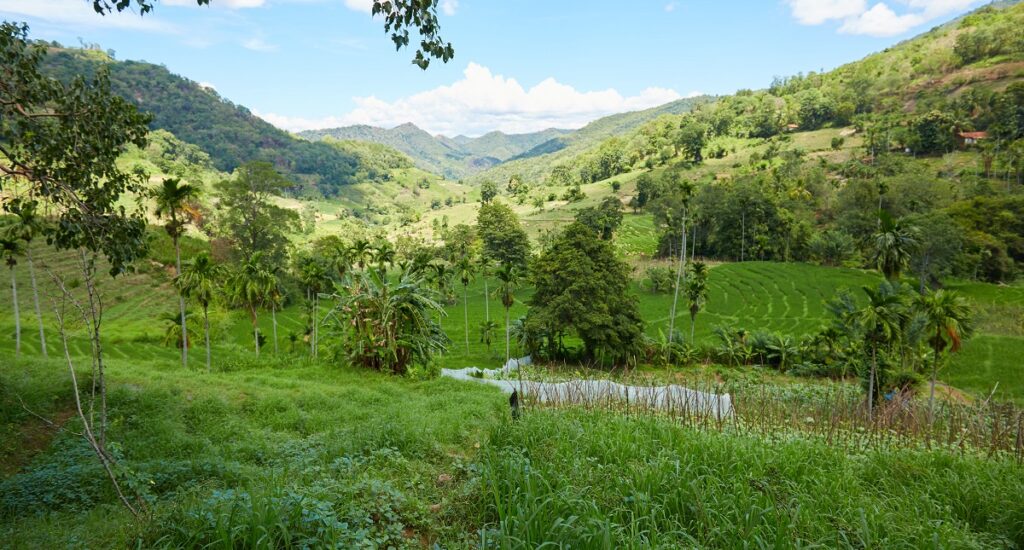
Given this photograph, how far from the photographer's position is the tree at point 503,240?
7506cm

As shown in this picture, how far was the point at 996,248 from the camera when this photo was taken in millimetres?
→ 56812

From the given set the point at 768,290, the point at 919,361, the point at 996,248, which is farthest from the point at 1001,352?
the point at 996,248

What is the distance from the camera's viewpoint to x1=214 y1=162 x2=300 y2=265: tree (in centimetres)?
4584

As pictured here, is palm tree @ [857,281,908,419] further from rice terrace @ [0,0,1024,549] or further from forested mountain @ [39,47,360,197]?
forested mountain @ [39,47,360,197]

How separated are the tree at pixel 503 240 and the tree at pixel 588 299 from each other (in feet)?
117

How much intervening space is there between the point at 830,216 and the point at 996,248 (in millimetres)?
26543

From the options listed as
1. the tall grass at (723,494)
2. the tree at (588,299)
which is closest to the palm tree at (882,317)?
the tree at (588,299)

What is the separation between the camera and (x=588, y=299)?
1362 inches

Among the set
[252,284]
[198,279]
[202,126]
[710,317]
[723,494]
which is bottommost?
[710,317]

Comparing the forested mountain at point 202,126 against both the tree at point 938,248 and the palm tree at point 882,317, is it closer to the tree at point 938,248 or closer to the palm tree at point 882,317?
the tree at point 938,248

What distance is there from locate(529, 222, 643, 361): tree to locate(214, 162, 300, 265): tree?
25719 mm

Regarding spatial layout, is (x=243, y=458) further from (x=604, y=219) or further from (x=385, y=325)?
(x=604, y=219)

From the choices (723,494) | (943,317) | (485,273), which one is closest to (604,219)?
(485,273)

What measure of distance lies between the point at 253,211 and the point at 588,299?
33.0 meters
